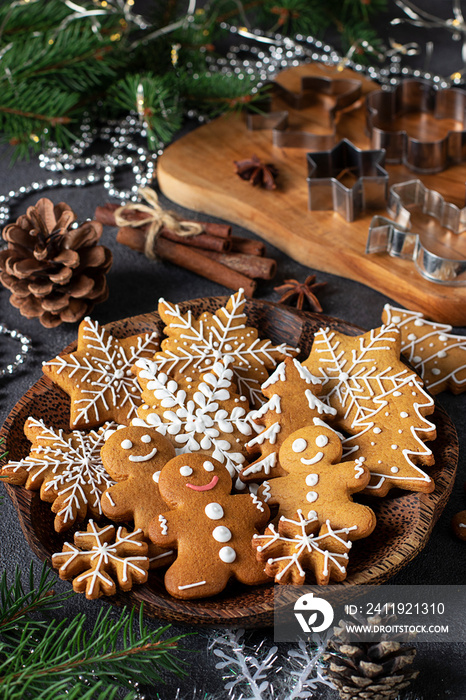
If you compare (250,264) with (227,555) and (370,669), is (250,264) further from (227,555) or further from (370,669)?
(370,669)

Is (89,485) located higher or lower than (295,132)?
lower

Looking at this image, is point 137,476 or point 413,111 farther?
point 413,111

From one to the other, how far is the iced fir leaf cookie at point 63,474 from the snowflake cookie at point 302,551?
0.88ft

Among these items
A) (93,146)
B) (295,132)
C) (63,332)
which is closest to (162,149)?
(93,146)

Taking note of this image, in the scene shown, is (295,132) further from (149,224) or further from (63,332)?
(63,332)

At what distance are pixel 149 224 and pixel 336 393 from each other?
0.78 m

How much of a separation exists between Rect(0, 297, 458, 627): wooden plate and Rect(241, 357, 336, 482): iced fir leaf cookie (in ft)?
0.53

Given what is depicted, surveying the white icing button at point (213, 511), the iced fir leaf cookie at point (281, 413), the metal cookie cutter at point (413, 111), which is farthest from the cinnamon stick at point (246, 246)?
the white icing button at point (213, 511)

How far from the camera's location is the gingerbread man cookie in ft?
3.21

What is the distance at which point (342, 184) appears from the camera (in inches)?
67.4

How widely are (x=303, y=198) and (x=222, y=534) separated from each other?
104 cm

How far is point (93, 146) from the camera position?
2082 mm

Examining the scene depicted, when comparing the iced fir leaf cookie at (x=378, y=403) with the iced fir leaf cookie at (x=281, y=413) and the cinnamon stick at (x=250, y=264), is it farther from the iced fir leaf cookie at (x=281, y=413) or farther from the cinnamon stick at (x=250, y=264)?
the cinnamon stick at (x=250, y=264)

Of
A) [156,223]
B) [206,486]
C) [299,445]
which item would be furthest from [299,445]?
[156,223]
